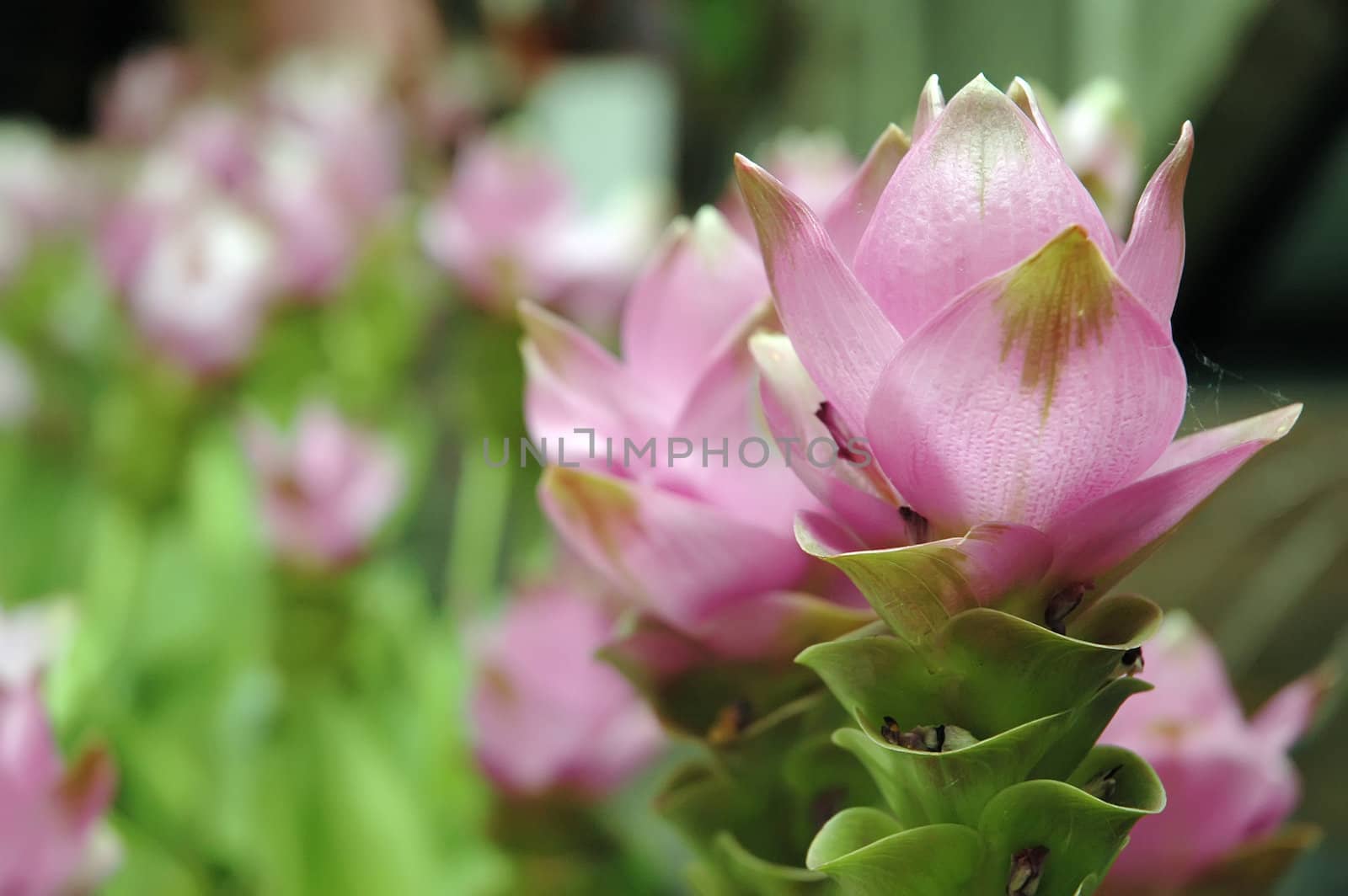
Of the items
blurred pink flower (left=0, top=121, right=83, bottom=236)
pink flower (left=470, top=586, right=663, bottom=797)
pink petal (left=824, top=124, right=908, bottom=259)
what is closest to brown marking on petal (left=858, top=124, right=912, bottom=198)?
pink petal (left=824, top=124, right=908, bottom=259)

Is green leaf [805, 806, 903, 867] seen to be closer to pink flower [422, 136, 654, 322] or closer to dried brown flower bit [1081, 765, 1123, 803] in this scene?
dried brown flower bit [1081, 765, 1123, 803]

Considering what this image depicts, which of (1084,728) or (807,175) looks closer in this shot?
(1084,728)

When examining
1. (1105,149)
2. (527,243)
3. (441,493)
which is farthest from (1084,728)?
(441,493)

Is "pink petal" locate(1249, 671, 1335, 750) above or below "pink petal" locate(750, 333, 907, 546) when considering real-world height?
below

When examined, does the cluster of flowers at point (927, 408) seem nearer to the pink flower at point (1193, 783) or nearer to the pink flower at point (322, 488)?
the pink flower at point (1193, 783)

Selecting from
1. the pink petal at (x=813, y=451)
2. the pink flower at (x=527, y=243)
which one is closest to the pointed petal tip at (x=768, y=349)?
the pink petal at (x=813, y=451)

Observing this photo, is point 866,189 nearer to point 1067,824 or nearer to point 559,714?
point 1067,824

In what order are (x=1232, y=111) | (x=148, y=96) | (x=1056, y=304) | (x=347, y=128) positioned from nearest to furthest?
(x=1056, y=304), (x=1232, y=111), (x=347, y=128), (x=148, y=96)
